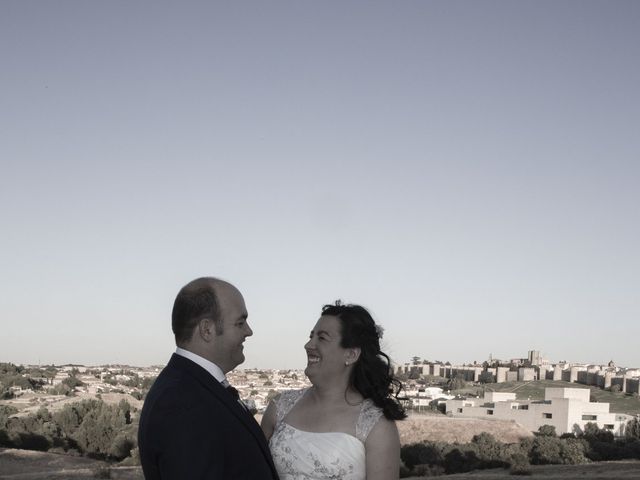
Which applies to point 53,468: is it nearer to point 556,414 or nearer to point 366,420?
point 366,420

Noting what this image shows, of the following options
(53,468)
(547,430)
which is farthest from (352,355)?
(547,430)

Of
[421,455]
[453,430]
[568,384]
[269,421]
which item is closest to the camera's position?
[269,421]

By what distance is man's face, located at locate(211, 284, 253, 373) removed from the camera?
319 centimetres

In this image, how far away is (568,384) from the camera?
304 ft

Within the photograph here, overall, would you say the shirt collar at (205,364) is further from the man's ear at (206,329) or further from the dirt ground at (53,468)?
the dirt ground at (53,468)

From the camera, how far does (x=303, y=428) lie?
13.9 ft

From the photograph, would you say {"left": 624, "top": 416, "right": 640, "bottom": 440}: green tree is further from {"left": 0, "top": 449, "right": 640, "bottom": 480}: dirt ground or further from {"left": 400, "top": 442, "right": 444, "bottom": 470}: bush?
{"left": 0, "top": 449, "right": 640, "bottom": 480}: dirt ground

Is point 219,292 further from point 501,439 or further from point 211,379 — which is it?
point 501,439

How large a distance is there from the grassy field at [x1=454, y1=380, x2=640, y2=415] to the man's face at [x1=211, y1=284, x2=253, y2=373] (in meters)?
70.6

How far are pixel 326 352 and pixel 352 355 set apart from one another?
5.9 inches

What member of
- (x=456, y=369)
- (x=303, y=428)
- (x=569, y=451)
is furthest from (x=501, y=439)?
(x=456, y=369)

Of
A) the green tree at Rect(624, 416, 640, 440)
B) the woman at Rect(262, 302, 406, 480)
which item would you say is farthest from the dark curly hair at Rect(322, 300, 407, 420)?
the green tree at Rect(624, 416, 640, 440)

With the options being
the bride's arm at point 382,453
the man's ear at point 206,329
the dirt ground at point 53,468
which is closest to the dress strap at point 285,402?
the bride's arm at point 382,453

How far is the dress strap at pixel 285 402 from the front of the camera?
4.40 m
